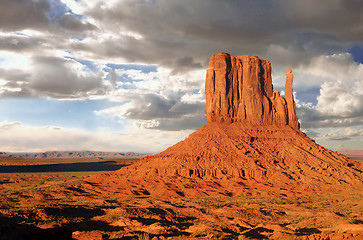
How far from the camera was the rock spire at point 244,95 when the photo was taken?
320 feet

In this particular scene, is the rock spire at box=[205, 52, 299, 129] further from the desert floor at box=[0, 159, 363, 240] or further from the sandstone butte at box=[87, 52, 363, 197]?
the desert floor at box=[0, 159, 363, 240]

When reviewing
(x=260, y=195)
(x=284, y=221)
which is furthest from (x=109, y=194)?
(x=284, y=221)

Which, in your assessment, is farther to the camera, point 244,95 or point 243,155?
point 244,95

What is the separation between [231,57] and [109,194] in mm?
66783

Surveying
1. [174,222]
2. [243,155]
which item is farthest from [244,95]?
[174,222]

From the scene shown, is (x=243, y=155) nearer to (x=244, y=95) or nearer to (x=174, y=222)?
(x=244, y=95)

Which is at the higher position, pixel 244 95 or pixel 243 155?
pixel 244 95

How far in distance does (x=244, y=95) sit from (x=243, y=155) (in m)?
26.9

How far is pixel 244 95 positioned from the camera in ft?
329

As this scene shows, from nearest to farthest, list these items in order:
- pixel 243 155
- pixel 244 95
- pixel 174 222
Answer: pixel 174 222 → pixel 243 155 → pixel 244 95

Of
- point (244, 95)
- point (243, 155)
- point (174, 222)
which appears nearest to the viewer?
point (174, 222)

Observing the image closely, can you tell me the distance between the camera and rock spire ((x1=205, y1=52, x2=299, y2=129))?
320 feet

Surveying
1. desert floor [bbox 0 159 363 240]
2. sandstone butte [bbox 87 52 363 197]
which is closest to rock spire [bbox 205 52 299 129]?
sandstone butte [bbox 87 52 363 197]

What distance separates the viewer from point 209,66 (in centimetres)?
10194
